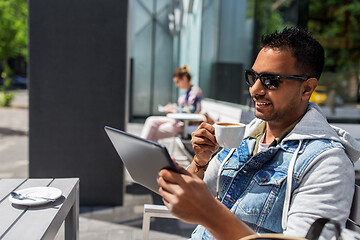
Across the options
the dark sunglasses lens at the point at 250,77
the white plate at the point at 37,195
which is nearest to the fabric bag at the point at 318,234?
the dark sunglasses lens at the point at 250,77

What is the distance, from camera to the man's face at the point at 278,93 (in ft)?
4.43

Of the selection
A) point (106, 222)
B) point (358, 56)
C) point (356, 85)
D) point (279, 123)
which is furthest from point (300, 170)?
point (358, 56)

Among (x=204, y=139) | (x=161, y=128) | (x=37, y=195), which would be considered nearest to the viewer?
(x=204, y=139)

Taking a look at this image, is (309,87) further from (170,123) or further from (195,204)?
(170,123)

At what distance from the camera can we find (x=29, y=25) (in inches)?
150

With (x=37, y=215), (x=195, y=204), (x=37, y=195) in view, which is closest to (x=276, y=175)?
(x=195, y=204)

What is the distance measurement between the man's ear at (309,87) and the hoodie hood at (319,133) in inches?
2.3

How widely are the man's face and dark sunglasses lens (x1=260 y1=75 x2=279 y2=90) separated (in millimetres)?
13

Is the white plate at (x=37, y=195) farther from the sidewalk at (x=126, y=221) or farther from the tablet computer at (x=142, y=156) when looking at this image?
the sidewalk at (x=126, y=221)

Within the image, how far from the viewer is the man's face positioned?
53.2 inches

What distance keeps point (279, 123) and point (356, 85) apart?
1015 cm

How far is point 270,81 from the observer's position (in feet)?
4.45

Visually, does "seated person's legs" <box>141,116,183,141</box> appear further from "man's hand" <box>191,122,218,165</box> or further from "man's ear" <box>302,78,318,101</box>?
"man's ear" <box>302,78,318,101</box>

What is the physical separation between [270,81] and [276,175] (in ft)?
1.15
